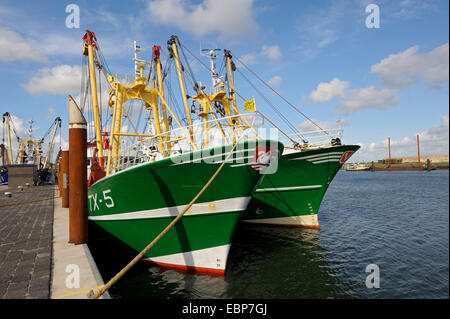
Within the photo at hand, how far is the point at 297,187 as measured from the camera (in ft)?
47.0

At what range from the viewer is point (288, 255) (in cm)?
1016

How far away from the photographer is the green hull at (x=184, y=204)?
721 centimetres

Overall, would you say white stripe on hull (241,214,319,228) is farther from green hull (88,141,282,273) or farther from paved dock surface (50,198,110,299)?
paved dock surface (50,198,110,299)

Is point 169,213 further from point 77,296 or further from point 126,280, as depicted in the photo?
point 77,296

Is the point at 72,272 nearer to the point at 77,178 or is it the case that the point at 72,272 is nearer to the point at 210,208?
the point at 77,178

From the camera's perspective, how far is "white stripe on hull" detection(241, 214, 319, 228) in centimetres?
1456

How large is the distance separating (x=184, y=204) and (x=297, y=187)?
28.1ft

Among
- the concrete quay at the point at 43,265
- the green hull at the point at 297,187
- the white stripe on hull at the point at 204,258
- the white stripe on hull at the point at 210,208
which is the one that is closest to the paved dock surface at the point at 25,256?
the concrete quay at the point at 43,265

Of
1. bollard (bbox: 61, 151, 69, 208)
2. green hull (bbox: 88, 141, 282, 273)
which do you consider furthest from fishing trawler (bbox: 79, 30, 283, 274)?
bollard (bbox: 61, 151, 69, 208)

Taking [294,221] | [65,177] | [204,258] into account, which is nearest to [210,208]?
[204,258]
